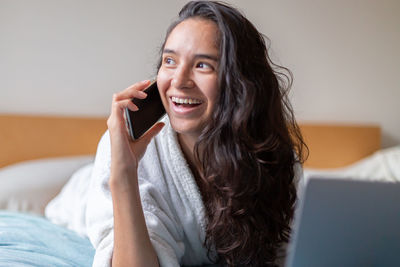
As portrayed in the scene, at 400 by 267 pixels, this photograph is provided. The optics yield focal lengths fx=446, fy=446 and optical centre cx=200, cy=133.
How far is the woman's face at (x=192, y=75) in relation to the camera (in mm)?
1051

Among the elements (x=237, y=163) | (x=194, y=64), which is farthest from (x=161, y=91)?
(x=237, y=163)

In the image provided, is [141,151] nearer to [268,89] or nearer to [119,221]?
[119,221]

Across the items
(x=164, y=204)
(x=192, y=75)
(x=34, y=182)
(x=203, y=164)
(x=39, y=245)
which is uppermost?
(x=192, y=75)

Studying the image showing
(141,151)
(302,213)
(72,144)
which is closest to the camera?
(302,213)

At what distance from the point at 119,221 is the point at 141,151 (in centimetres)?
19

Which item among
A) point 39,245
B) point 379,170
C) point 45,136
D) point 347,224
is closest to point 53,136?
point 45,136

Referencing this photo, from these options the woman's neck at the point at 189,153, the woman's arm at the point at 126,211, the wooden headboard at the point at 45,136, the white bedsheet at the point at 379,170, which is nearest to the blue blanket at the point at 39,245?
the woman's arm at the point at 126,211

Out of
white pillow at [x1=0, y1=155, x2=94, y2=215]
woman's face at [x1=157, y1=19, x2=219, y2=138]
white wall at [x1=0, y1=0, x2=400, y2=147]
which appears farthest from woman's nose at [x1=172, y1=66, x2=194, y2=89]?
white wall at [x1=0, y1=0, x2=400, y2=147]

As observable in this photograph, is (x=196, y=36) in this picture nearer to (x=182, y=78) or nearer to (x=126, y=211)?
(x=182, y=78)

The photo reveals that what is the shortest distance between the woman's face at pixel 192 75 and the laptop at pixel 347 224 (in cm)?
48

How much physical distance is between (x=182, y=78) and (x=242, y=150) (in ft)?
0.75

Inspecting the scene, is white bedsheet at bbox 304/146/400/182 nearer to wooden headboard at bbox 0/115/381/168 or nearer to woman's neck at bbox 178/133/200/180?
wooden headboard at bbox 0/115/381/168

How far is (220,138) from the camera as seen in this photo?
3.57 feet

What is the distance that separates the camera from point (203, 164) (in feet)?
3.76
